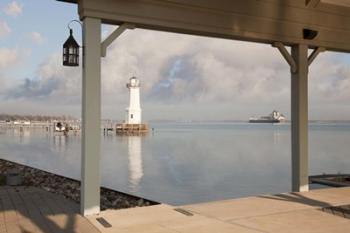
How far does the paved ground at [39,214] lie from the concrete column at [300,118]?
11.0ft

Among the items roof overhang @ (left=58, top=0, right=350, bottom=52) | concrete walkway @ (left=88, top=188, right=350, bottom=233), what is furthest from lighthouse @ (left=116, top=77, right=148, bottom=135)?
concrete walkway @ (left=88, top=188, right=350, bottom=233)

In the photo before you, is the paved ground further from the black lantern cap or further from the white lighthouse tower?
the white lighthouse tower

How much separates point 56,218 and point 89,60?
5.92ft

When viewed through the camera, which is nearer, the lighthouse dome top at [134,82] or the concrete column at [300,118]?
the concrete column at [300,118]

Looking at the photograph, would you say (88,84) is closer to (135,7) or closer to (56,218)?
(135,7)

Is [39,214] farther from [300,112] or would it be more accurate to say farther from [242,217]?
[300,112]

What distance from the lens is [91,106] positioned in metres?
4.71

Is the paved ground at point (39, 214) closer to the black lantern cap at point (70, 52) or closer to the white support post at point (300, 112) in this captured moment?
the black lantern cap at point (70, 52)

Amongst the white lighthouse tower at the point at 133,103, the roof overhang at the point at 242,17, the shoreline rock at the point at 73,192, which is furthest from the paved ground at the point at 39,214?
the white lighthouse tower at the point at 133,103

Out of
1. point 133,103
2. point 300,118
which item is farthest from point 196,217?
point 133,103

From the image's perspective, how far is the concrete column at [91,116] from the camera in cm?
466

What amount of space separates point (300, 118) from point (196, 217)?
2659 mm

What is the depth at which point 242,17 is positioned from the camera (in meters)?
5.74

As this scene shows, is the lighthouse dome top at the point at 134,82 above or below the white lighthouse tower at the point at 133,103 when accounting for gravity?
above
